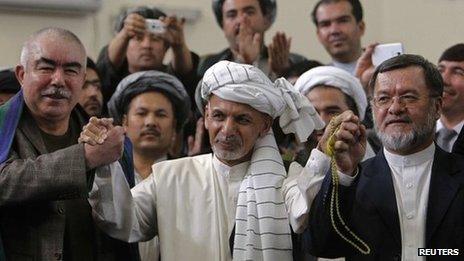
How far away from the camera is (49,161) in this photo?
3939 millimetres

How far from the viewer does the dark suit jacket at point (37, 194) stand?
391 cm

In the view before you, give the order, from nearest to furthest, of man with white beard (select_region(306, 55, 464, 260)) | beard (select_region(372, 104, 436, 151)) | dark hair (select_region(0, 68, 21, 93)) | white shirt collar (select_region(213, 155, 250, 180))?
man with white beard (select_region(306, 55, 464, 260)) → beard (select_region(372, 104, 436, 151)) → white shirt collar (select_region(213, 155, 250, 180)) → dark hair (select_region(0, 68, 21, 93))

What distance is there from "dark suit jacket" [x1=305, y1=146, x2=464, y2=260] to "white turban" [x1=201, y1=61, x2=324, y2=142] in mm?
368

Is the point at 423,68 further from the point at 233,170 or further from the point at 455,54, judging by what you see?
the point at 455,54

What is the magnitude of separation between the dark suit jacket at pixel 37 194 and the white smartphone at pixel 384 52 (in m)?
1.86

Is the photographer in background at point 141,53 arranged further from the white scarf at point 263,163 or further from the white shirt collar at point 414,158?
the white shirt collar at point 414,158

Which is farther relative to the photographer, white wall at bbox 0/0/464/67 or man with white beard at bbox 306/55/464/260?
white wall at bbox 0/0/464/67

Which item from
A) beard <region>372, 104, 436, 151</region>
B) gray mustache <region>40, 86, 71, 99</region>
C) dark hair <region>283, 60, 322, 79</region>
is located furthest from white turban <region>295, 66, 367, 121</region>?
gray mustache <region>40, 86, 71, 99</region>

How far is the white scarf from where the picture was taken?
4.12 metres

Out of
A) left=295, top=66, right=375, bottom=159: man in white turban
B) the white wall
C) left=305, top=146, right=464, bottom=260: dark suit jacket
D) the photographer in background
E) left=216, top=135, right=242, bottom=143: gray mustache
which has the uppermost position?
the white wall

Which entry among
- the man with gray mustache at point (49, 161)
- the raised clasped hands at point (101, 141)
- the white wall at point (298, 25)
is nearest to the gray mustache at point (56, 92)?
the man with gray mustache at point (49, 161)

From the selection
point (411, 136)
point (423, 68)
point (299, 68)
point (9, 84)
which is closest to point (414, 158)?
point (411, 136)

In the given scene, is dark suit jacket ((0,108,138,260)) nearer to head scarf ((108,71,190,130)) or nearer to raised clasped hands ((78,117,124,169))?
raised clasped hands ((78,117,124,169))

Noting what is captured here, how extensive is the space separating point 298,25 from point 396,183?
12.6ft
